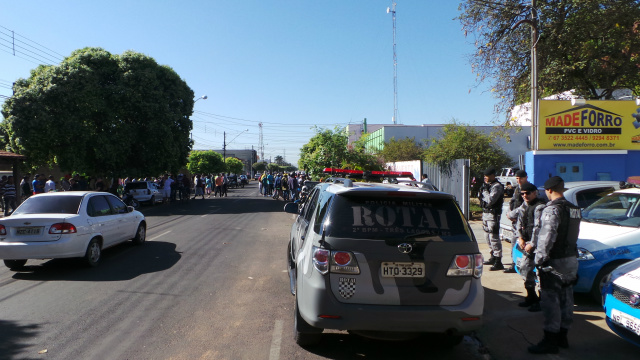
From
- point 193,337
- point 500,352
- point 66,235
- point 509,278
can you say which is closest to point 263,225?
point 66,235

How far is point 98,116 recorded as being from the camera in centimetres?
2427

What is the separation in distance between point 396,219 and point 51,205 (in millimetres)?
7271

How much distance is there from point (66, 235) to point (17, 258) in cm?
89

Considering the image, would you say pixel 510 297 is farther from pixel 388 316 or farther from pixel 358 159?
pixel 358 159

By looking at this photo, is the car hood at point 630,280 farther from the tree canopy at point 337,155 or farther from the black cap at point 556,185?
the tree canopy at point 337,155

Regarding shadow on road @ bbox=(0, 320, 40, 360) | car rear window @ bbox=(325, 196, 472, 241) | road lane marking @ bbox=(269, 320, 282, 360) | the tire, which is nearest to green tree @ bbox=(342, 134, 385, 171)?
the tire

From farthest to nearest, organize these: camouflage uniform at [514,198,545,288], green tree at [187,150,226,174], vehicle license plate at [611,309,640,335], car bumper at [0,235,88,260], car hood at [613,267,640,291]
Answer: green tree at [187,150,226,174], car bumper at [0,235,88,260], camouflage uniform at [514,198,545,288], car hood at [613,267,640,291], vehicle license plate at [611,309,640,335]

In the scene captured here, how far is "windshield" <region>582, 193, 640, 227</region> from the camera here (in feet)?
20.9

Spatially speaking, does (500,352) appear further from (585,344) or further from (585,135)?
(585,135)

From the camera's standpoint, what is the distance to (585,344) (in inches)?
188

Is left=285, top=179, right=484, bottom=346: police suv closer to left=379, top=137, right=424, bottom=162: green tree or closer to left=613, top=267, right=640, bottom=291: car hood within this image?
left=613, top=267, right=640, bottom=291: car hood

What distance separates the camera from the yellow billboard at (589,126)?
525 inches

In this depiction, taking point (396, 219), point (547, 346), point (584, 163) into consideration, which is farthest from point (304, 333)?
point (584, 163)

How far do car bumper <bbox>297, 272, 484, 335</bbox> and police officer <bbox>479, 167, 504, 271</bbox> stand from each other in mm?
4228
